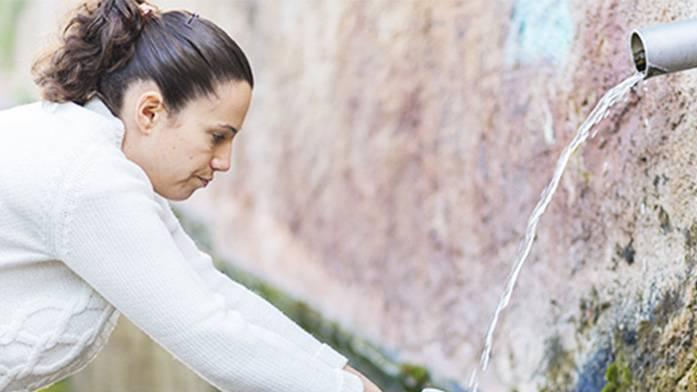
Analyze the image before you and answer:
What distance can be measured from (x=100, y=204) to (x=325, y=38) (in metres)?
2.63

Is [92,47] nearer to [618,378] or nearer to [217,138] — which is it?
[217,138]

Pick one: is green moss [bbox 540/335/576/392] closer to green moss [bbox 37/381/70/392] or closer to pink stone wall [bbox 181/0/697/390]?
pink stone wall [bbox 181/0/697/390]

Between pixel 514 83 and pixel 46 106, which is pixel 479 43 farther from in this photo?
pixel 46 106

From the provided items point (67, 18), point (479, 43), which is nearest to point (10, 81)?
point (479, 43)

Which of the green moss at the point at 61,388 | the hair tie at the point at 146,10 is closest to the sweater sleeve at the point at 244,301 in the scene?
the hair tie at the point at 146,10

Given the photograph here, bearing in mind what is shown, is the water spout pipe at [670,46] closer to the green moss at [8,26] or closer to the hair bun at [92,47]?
the hair bun at [92,47]

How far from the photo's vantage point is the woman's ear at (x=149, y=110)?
2289 mm

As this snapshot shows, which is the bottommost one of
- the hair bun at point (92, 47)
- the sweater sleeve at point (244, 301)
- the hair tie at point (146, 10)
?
the sweater sleeve at point (244, 301)

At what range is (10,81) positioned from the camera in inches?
278

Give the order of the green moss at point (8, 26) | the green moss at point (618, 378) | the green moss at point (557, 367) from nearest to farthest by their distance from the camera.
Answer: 1. the green moss at point (618, 378)
2. the green moss at point (557, 367)
3. the green moss at point (8, 26)

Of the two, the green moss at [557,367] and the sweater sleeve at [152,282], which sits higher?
the sweater sleeve at [152,282]

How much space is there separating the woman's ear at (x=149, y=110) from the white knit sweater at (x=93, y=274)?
4 cm

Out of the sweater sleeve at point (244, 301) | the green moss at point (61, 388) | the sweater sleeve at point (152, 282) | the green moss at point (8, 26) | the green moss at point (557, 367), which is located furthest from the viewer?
the green moss at point (8, 26)

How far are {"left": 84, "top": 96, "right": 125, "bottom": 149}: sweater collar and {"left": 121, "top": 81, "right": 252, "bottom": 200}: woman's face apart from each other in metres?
0.03
